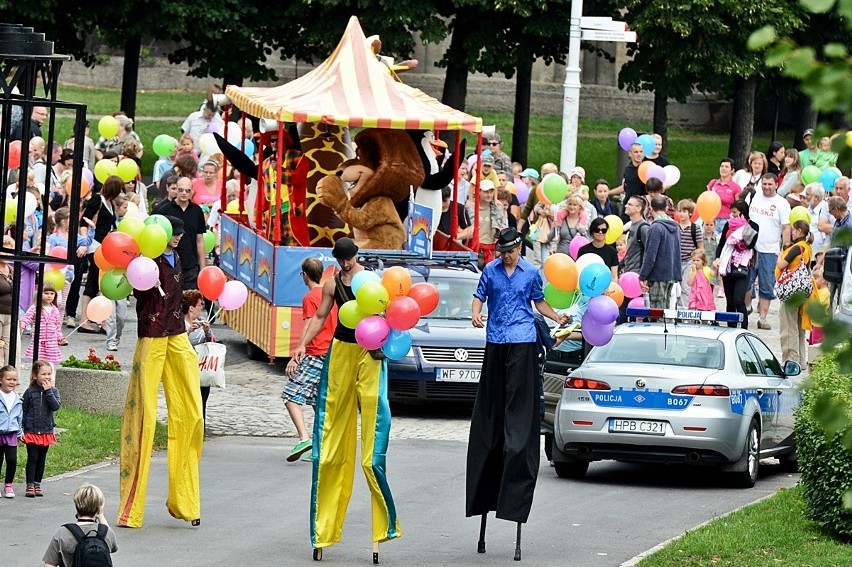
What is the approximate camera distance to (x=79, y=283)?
830 inches

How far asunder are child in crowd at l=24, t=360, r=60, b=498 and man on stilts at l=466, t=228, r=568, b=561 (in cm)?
305

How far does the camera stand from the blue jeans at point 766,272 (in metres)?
21.9

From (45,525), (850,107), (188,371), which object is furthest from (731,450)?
(850,107)

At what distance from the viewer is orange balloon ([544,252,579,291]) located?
37.5 feet

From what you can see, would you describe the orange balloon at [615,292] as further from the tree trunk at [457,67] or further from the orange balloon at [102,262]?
the tree trunk at [457,67]

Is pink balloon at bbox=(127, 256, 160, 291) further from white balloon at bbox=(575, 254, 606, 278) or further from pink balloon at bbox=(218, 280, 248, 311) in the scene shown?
white balloon at bbox=(575, 254, 606, 278)

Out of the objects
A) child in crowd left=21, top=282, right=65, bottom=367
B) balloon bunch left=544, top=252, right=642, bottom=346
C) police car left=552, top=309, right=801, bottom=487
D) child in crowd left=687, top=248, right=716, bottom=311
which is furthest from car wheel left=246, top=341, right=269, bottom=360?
balloon bunch left=544, top=252, right=642, bottom=346

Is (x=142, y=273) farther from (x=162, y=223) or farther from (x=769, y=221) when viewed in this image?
(x=769, y=221)

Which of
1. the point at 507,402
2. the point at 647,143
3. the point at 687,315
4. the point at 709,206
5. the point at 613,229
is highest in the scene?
the point at 647,143

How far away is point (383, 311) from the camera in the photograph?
10047 mm

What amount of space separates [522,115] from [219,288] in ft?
77.6

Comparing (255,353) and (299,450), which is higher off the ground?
(255,353)

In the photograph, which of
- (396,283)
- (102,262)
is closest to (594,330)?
(396,283)

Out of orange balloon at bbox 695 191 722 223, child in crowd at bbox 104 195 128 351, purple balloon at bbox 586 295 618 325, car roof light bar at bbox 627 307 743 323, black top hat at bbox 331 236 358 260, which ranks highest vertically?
orange balloon at bbox 695 191 722 223
